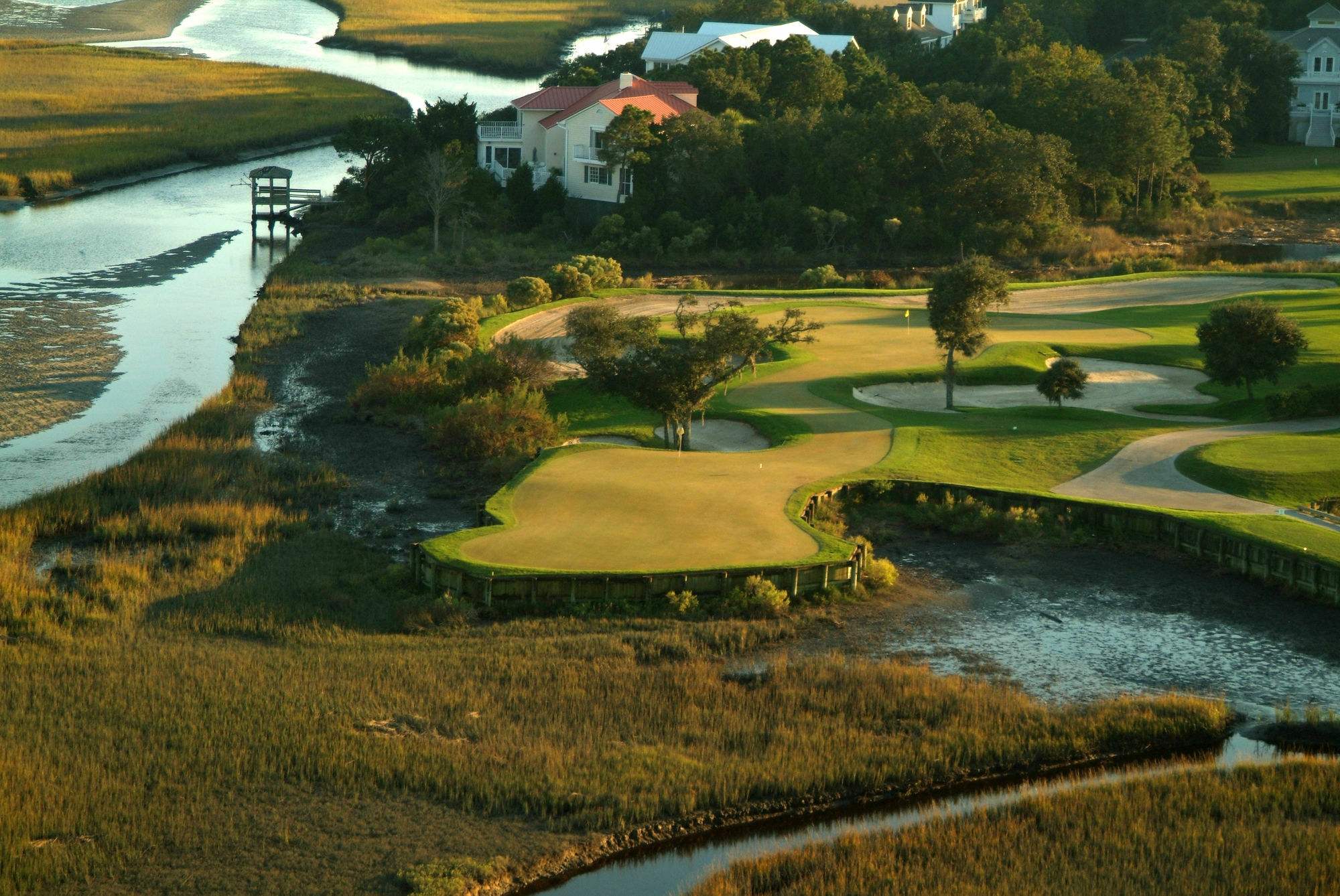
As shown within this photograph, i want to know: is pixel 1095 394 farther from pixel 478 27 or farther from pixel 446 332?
pixel 478 27

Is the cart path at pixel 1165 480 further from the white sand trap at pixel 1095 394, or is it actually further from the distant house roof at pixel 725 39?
the distant house roof at pixel 725 39

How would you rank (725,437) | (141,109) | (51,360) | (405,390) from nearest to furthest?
(725,437)
(405,390)
(51,360)
(141,109)

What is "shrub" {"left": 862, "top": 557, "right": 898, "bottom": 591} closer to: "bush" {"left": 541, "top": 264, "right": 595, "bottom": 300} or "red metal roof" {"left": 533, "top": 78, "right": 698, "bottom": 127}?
"bush" {"left": 541, "top": 264, "right": 595, "bottom": 300}

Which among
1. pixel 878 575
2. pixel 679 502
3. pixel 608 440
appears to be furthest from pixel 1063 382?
pixel 679 502

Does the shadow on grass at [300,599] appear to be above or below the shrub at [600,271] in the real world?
below

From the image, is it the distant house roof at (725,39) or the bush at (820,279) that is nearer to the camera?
the bush at (820,279)

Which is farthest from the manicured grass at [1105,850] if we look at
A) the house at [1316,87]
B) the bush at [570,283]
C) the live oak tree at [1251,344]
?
the house at [1316,87]

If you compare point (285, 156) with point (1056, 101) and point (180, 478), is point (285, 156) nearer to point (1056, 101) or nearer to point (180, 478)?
point (1056, 101)
